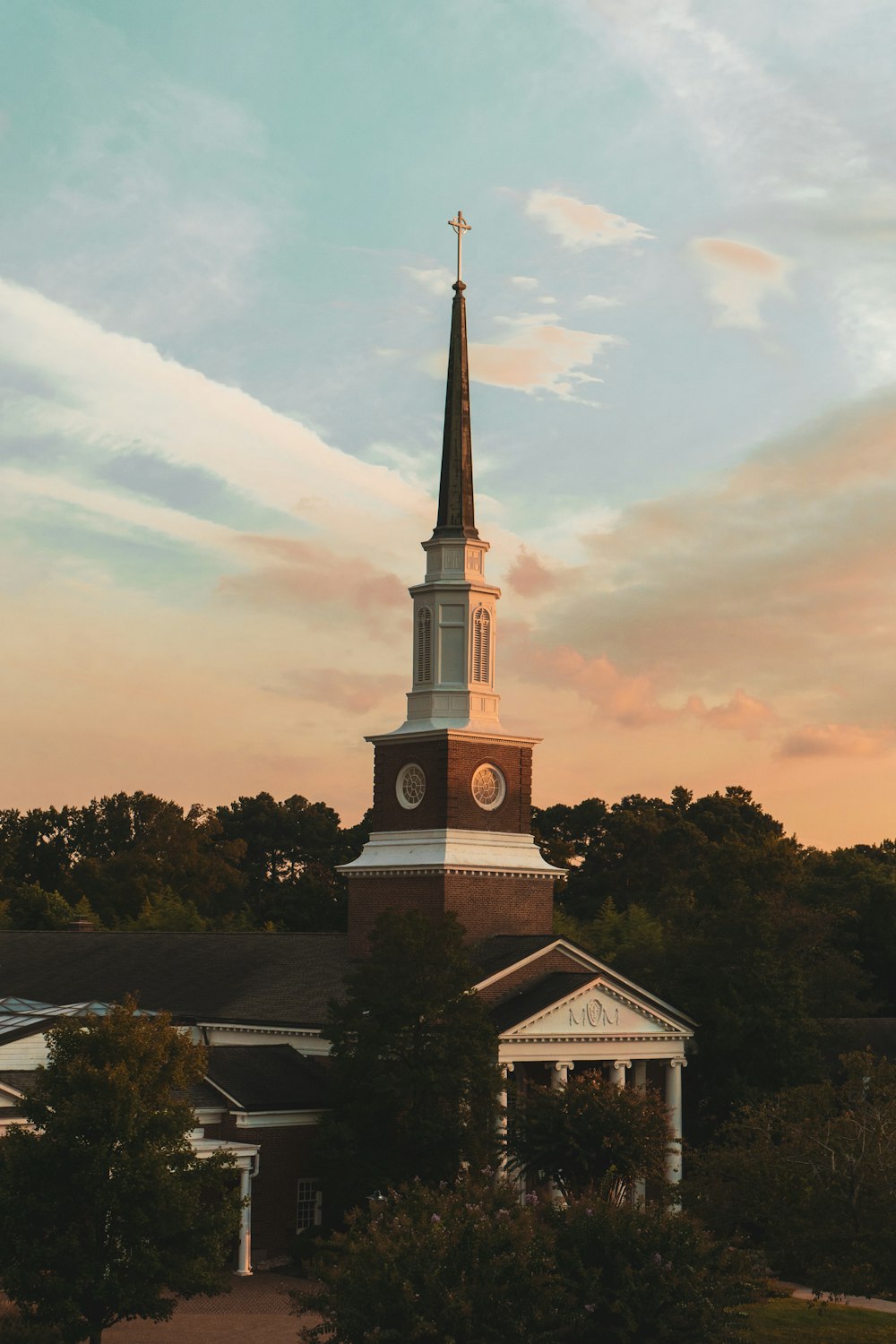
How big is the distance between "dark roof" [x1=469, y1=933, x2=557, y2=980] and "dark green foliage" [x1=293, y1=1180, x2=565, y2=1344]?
19.6 metres

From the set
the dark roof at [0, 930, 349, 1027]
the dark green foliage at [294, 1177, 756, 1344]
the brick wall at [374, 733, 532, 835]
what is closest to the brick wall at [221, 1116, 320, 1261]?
the dark roof at [0, 930, 349, 1027]

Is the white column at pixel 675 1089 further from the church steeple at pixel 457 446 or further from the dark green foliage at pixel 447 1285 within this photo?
the dark green foliage at pixel 447 1285

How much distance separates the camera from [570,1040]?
43.8 m

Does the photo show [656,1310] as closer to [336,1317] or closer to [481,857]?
[336,1317]

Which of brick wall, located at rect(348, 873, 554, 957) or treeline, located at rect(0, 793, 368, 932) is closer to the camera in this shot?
brick wall, located at rect(348, 873, 554, 957)

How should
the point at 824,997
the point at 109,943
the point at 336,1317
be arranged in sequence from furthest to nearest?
1. the point at 109,943
2. the point at 824,997
3. the point at 336,1317

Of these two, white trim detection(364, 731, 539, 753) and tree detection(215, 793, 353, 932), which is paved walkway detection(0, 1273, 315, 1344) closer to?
white trim detection(364, 731, 539, 753)

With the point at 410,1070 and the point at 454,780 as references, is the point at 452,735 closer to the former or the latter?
the point at 454,780

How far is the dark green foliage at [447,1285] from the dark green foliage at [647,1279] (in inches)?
20.9

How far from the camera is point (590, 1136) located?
3688cm

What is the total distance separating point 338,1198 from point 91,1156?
1275 centimetres

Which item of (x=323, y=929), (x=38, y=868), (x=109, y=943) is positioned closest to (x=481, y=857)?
(x=109, y=943)

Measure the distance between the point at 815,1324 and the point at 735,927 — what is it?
1567 centimetres

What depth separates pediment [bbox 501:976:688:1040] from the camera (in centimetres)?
4291
